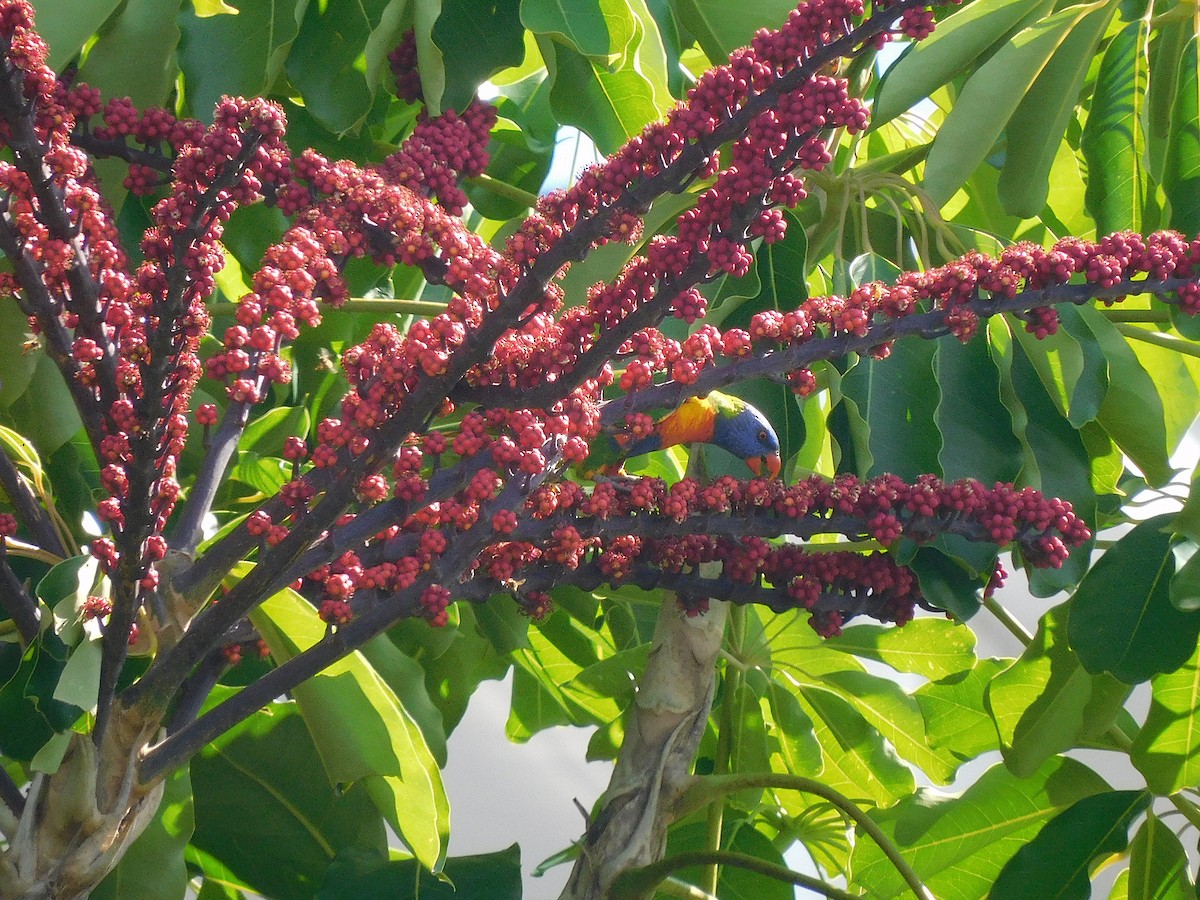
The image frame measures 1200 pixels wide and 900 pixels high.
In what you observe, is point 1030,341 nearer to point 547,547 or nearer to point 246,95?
point 547,547

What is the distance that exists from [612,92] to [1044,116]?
361 millimetres

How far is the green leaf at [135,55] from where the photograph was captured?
3.02ft

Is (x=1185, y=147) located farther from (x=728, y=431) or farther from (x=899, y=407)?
(x=728, y=431)

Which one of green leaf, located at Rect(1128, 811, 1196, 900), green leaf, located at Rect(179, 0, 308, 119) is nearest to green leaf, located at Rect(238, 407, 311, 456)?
green leaf, located at Rect(179, 0, 308, 119)

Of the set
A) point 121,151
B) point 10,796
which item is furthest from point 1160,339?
point 10,796

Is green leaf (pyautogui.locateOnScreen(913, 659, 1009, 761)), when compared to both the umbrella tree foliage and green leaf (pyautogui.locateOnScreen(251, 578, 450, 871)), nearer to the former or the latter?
the umbrella tree foliage

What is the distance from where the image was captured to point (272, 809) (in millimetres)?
1071

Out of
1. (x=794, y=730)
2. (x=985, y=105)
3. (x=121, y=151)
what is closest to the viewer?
(x=121, y=151)

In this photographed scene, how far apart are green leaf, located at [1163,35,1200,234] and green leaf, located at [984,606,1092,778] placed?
14.5 inches

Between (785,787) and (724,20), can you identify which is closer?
(785,787)

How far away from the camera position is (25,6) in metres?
0.54

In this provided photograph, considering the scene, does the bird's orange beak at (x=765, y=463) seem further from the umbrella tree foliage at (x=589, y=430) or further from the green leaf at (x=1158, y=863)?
the green leaf at (x=1158, y=863)

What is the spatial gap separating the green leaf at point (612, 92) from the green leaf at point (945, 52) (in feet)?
0.61

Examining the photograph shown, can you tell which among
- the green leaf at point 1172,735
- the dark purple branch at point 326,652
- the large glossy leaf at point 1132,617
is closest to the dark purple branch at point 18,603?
the dark purple branch at point 326,652
